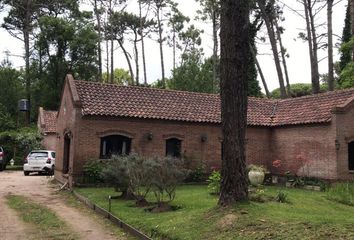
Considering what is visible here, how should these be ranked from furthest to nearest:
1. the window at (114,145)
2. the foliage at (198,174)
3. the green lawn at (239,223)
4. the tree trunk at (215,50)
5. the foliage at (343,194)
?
the tree trunk at (215,50) < the foliage at (198,174) < the window at (114,145) < the foliage at (343,194) < the green lawn at (239,223)

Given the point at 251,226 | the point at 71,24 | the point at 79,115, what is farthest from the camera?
the point at 71,24

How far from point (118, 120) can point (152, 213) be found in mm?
10103

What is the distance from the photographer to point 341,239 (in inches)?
322

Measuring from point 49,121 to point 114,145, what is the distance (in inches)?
976

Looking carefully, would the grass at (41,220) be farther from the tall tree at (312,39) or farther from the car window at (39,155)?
the tall tree at (312,39)

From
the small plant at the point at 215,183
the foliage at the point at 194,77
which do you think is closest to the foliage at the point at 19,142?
the foliage at the point at 194,77

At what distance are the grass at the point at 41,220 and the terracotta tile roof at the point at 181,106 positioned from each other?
20.1ft

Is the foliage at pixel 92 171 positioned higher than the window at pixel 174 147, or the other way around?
the window at pixel 174 147

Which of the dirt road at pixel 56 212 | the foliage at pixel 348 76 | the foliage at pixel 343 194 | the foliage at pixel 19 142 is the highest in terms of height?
the foliage at pixel 348 76

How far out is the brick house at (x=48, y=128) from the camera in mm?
43284

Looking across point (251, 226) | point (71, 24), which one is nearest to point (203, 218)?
point (251, 226)

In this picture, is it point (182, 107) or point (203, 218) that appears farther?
point (182, 107)

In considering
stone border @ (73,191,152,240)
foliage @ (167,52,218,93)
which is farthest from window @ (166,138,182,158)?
foliage @ (167,52,218,93)

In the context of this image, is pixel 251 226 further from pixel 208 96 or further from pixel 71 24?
pixel 71 24
